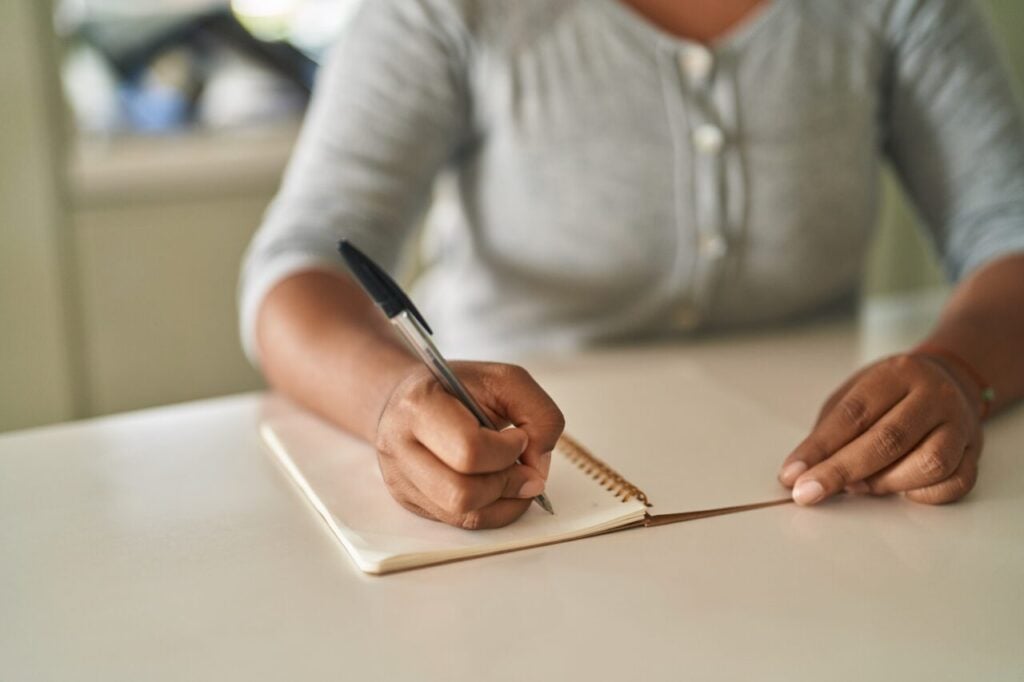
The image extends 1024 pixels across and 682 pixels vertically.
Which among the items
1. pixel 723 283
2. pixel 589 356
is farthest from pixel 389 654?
pixel 723 283

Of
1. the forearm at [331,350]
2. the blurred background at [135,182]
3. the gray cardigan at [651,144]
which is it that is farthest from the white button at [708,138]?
the blurred background at [135,182]

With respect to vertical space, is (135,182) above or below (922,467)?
below

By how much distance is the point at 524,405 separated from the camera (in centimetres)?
62

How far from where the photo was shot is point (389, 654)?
496 millimetres

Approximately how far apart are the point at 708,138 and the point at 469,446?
0.51 metres

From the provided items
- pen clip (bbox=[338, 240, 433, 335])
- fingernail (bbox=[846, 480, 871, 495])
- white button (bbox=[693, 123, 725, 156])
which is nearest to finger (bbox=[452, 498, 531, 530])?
pen clip (bbox=[338, 240, 433, 335])

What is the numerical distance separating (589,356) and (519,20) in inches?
12.1

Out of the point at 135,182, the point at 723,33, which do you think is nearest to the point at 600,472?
the point at 723,33

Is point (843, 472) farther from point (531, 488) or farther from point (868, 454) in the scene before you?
point (531, 488)

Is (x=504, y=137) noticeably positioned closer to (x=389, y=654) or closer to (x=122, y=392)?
(x=389, y=654)

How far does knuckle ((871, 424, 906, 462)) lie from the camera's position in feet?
2.15

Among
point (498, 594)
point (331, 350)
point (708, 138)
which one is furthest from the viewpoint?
point (708, 138)

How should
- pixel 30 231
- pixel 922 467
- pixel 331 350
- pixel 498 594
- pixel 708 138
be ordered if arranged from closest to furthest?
pixel 498 594 < pixel 922 467 < pixel 331 350 < pixel 708 138 < pixel 30 231

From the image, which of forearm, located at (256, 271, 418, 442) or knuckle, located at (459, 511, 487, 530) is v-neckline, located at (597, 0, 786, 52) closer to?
forearm, located at (256, 271, 418, 442)
